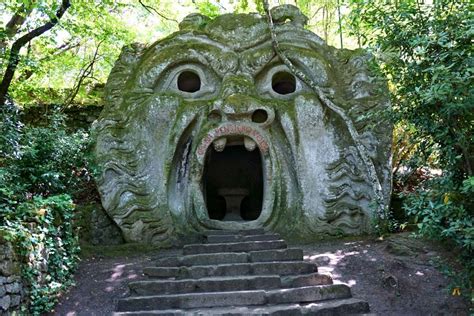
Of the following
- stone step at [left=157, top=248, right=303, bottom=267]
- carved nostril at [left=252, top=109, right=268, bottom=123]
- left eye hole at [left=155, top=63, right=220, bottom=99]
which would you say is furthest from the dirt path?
left eye hole at [left=155, top=63, right=220, bottom=99]

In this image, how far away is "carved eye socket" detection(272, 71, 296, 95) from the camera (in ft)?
29.0

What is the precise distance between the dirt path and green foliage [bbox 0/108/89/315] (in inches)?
13.0

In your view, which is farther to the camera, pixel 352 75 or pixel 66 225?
pixel 352 75

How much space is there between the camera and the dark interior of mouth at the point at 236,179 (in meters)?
10.4

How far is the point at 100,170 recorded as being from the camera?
7.94 metres

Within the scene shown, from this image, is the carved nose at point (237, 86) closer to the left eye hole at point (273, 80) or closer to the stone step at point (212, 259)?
the left eye hole at point (273, 80)

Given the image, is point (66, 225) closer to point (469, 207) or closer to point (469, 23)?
point (469, 207)

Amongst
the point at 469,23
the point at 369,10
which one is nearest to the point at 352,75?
the point at 369,10

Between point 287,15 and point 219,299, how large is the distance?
18.3ft

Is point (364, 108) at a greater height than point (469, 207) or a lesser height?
greater

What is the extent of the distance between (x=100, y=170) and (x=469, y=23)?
576cm

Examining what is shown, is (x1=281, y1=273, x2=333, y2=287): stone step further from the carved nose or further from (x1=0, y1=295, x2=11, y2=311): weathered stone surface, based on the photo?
the carved nose

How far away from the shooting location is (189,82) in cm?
940

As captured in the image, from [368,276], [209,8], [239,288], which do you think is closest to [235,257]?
[239,288]
